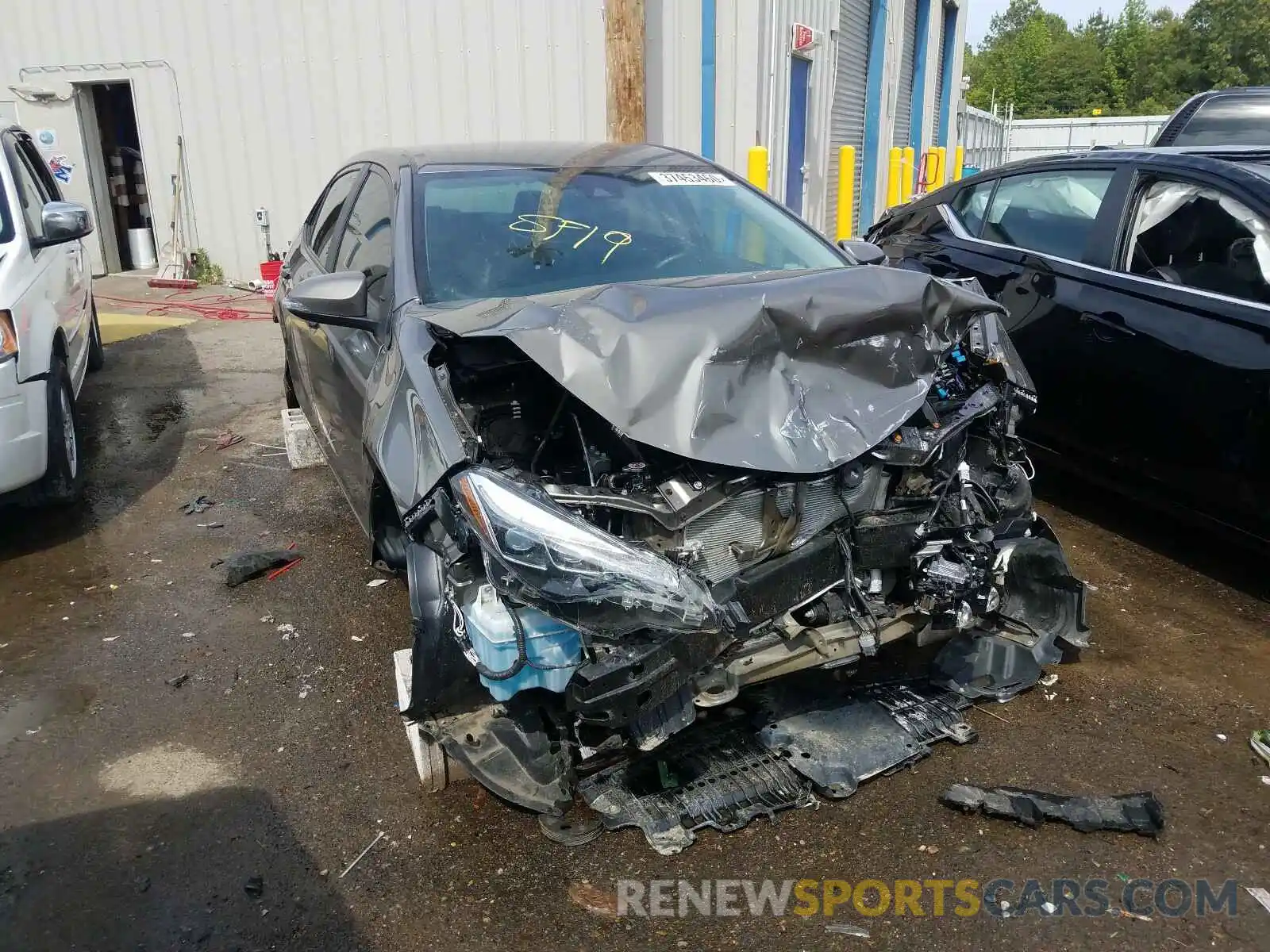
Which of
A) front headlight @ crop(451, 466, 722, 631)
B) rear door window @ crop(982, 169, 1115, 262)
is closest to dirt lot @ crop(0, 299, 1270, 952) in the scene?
front headlight @ crop(451, 466, 722, 631)

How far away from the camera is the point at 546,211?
3568 mm

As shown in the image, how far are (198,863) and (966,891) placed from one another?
2.04 m

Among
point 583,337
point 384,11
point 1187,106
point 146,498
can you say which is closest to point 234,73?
point 384,11

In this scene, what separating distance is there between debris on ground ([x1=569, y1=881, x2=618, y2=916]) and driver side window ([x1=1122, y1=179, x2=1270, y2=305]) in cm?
324

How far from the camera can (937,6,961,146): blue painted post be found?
2067 centimetres

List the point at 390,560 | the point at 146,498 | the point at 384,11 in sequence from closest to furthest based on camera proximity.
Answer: the point at 390,560
the point at 146,498
the point at 384,11

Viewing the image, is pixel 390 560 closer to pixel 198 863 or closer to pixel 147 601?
pixel 198 863

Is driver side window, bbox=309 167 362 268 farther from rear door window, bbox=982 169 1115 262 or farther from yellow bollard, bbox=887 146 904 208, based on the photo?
yellow bollard, bbox=887 146 904 208

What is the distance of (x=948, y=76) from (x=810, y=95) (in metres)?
11.7

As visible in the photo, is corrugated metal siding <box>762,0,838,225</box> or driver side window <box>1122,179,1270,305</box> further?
corrugated metal siding <box>762,0,838,225</box>

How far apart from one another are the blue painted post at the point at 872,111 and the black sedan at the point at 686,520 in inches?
482

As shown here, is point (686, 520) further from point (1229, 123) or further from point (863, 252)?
point (1229, 123)

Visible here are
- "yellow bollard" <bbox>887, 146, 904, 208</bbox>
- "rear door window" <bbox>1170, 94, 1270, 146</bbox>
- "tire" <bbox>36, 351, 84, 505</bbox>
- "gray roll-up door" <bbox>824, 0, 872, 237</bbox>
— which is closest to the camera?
"tire" <bbox>36, 351, 84, 505</bbox>

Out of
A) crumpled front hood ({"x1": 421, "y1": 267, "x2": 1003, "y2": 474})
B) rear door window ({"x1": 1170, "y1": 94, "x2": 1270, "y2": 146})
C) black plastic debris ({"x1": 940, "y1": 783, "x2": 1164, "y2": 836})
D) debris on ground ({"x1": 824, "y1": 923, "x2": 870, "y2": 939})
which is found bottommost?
debris on ground ({"x1": 824, "y1": 923, "x2": 870, "y2": 939})
